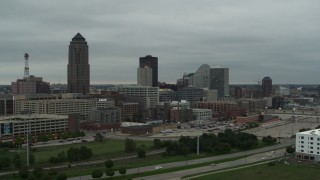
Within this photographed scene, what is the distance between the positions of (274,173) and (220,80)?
150040mm

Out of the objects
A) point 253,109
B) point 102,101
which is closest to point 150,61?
point 253,109

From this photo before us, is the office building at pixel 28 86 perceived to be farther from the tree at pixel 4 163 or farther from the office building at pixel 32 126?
the tree at pixel 4 163

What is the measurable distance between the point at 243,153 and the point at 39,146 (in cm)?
2705

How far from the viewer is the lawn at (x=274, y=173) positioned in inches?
1582

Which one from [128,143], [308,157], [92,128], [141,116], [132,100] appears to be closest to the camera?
[308,157]

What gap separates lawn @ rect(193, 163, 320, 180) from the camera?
40.2 meters

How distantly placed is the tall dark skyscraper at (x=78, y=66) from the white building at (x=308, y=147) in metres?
102

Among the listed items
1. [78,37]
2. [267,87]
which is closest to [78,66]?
[78,37]

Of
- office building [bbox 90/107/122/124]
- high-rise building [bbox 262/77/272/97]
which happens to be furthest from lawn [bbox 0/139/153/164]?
high-rise building [bbox 262/77/272/97]

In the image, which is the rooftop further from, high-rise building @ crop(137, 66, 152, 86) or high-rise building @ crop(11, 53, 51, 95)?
high-rise building @ crop(137, 66, 152, 86)

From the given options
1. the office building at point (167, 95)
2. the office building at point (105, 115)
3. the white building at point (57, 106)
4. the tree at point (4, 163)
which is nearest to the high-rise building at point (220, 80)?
the office building at point (167, 95)

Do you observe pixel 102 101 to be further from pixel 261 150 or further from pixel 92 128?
pixel 261 150

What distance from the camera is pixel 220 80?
191 meters

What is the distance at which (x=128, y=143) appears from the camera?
54.9m
